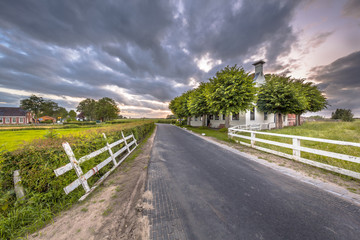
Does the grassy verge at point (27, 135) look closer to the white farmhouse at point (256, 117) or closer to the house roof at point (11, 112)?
the white farmhouse at point (256, 117)

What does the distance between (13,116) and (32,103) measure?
8484mm

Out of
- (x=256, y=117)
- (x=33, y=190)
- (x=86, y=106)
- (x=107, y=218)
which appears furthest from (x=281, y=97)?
(x=86, y=106)

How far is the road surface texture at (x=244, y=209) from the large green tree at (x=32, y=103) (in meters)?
69.0

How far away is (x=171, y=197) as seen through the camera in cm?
283

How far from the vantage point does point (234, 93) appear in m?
12.8

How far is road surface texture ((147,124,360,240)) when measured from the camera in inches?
74.9

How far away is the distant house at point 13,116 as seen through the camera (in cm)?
4373

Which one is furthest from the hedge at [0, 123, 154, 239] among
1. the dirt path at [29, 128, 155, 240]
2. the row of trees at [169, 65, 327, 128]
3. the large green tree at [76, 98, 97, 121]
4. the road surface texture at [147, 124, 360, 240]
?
the large green tree at [76, 98, 97, 121]

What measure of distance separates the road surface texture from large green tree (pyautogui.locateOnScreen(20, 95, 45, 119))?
226ft

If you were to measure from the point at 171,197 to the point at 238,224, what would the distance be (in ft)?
4.69

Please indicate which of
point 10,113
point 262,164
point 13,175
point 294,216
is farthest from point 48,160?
point 10,113

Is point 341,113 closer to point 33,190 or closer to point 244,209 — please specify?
point 244,209

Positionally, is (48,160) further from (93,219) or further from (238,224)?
(238,224)

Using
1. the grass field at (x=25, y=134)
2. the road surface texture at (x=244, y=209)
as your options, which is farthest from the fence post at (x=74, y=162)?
the road surface texture at (x=244, y=209)
